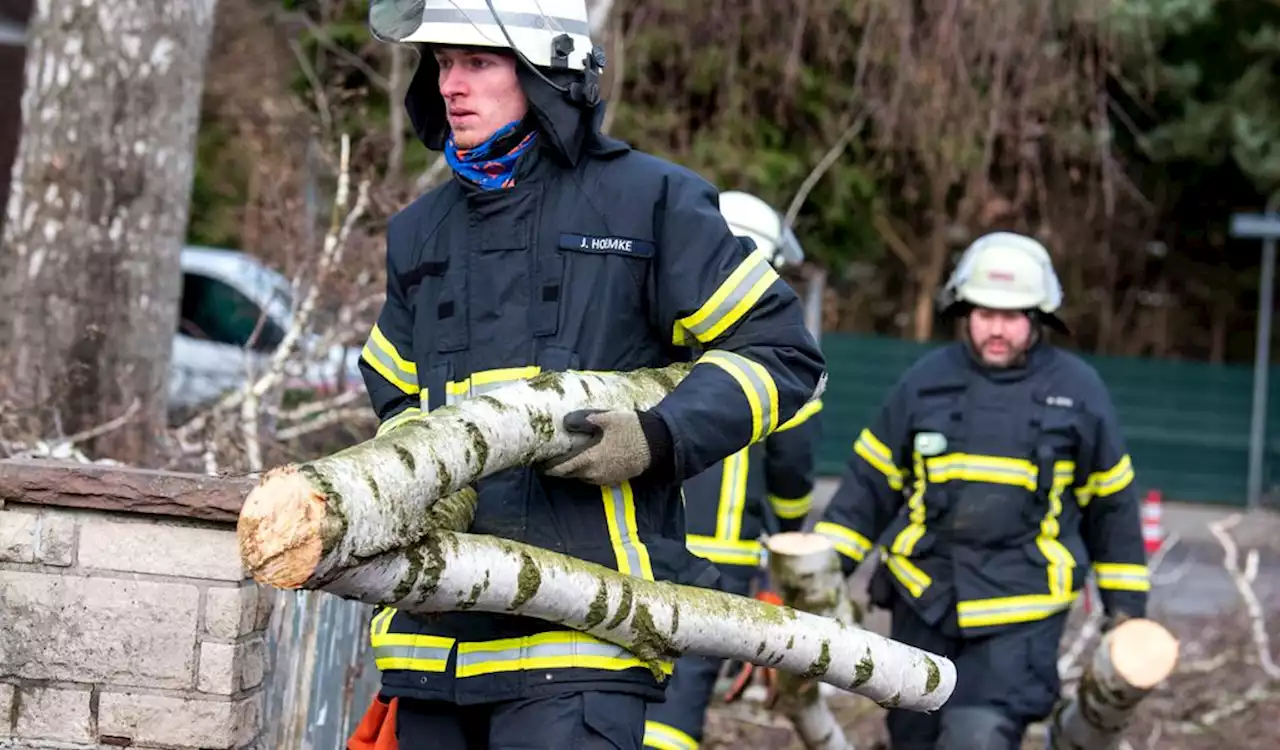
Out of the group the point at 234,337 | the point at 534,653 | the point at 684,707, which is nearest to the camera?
the point at 534,653

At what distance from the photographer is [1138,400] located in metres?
20.4

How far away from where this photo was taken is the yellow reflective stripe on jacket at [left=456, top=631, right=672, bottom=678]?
321 centimetres

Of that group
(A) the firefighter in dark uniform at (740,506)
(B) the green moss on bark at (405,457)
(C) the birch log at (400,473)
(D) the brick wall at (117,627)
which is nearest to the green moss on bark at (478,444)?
(C) the birch log at (400,473)

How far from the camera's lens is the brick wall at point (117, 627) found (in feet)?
12.8

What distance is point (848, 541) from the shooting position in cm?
617

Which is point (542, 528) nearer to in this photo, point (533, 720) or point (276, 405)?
point (533, 720)

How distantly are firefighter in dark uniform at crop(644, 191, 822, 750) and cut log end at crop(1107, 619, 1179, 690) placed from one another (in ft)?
A: 3.73

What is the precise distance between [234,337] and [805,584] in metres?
7.53

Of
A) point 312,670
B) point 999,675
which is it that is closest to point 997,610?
point 999,675

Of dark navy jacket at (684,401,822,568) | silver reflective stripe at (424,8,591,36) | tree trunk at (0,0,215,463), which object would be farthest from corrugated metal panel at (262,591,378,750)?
tree trunk at (0,0,215,463)

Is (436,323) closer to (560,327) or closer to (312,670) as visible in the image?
(560,327)

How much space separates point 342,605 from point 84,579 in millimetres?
1077

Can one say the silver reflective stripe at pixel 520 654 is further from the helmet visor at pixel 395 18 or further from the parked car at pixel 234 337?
the parked car at pixel 234 337

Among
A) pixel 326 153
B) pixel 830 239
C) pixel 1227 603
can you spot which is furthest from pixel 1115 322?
pixel 326 153
